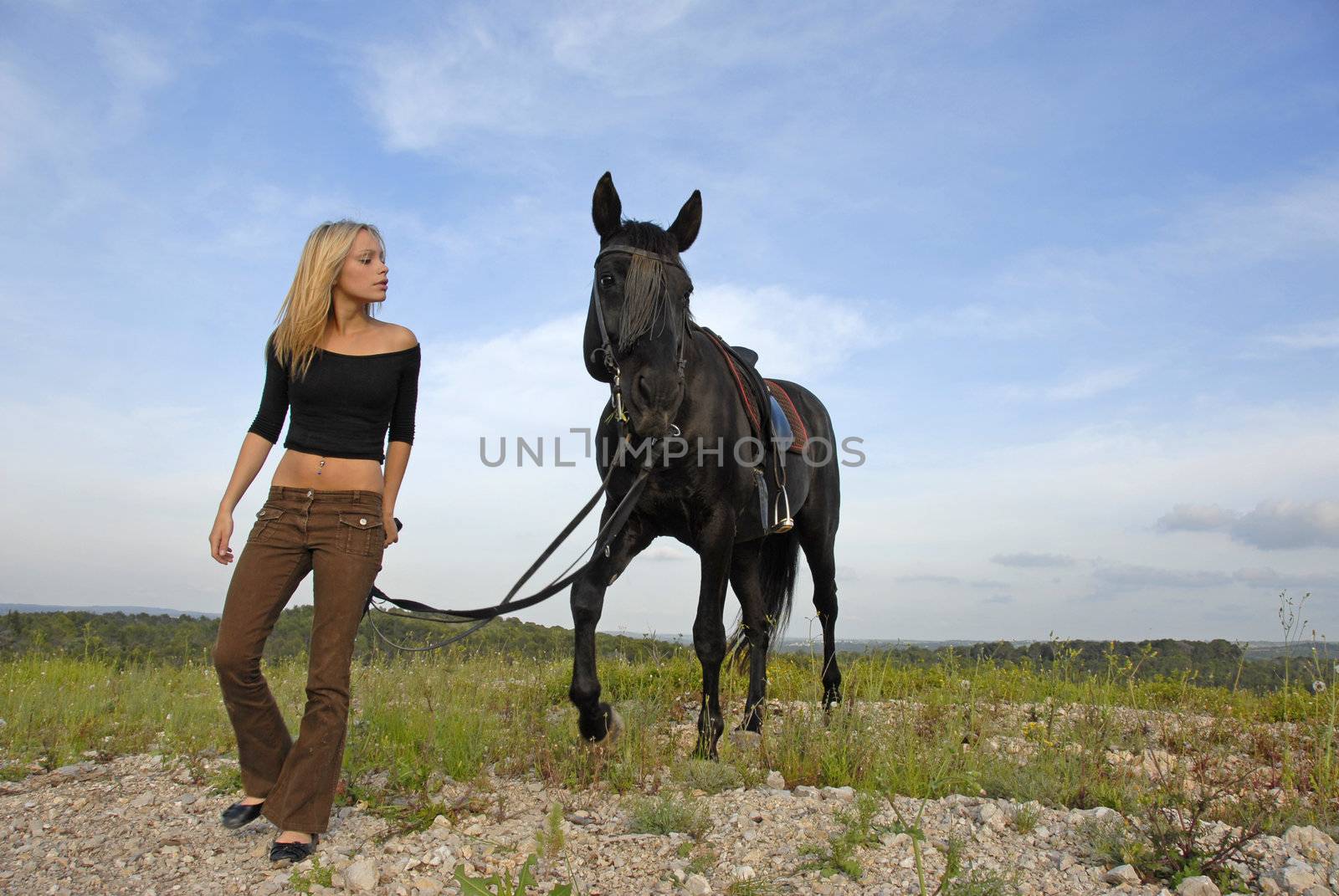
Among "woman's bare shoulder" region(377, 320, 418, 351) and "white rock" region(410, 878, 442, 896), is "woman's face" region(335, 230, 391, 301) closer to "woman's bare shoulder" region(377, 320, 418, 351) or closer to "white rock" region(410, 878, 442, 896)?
"woman's bare shoulder" region(377, 320, 418, 351)

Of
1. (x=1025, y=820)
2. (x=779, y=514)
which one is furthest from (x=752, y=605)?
(x=1025, y=820)

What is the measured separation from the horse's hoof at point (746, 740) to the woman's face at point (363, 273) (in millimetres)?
2976

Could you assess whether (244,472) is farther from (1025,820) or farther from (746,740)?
(1025,820)

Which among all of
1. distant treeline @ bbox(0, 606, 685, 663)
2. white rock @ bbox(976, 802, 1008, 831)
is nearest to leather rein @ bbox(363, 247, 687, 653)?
white rock @ bbox(976, 802, 1008, 831)

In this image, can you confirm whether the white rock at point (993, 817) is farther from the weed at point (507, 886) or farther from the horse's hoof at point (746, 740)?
the weed at point (507, 886)

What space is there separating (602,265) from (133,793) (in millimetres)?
3537

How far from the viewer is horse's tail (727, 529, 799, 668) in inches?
278

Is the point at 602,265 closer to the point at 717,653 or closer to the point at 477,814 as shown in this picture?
the point at 717,653

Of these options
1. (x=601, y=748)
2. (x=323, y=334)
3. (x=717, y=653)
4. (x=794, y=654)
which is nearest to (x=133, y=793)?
(x=601, y=748)

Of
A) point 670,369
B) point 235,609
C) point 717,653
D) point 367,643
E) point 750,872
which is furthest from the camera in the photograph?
point 367,643

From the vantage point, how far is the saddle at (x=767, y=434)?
17.4 ft

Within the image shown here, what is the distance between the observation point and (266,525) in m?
3.44

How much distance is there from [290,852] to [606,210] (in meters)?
3.31

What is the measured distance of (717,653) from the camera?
15.8 feet
